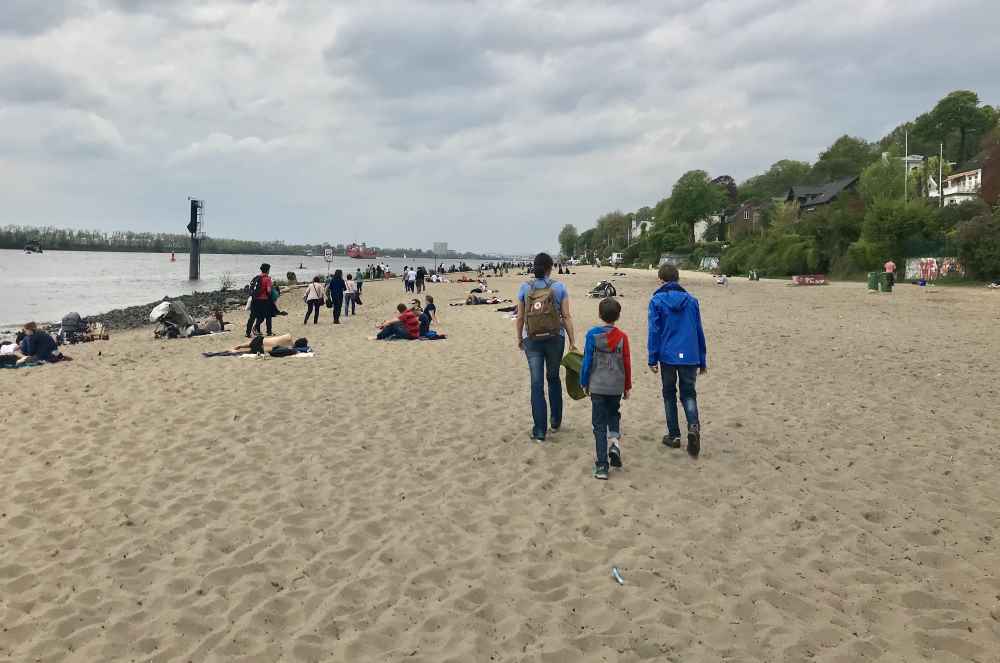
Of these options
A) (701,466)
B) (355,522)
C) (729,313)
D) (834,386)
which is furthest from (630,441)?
(729,313)

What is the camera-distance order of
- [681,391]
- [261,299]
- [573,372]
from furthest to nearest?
1. [261,299]
2. [573,372]
3. [681,391]

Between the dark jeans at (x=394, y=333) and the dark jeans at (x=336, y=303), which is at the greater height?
the dark jeans at (x=336, y=303)

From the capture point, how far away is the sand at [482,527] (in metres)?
3.47

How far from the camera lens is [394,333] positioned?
51.9 ft

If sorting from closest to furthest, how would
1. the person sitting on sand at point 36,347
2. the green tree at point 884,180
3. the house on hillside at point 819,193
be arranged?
the person sitting on sand at point 36,347, the green tree at point 884,180, the house on hillside at point 819,193

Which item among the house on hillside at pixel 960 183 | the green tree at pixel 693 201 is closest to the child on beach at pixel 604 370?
the house on hillside at pixel 960 183

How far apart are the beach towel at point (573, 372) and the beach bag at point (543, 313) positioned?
1.99ft

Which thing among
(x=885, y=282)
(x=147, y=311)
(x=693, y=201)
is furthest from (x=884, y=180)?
(x=147, y=311)

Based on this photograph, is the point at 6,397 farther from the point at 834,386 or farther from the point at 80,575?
the point at 834,386

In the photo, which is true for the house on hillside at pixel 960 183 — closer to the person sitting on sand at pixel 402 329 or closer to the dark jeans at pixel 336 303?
the dark jeans at pixel 336 303

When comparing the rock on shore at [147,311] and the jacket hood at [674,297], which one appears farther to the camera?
the rock on shore at [147,311]

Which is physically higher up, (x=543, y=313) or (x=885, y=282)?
(x=885, y=282)

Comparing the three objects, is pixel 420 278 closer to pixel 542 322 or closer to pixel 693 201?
pixel 542 322

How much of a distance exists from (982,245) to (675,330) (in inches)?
1404
